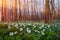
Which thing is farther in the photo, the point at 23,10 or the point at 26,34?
the point at 23,10

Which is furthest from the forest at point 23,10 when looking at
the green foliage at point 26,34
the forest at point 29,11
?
the green foliage at point 26,34

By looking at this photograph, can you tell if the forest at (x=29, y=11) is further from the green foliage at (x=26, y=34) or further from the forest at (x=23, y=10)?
the green foliage at (x=26, y=34)

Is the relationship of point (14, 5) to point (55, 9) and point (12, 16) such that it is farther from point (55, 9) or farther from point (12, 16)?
point (55, 9)

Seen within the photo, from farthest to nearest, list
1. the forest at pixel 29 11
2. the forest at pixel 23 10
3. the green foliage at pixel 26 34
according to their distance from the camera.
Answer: the forest at pixel 23 10
the forest at pixel 29 11
the green foliage at pixel 26 34

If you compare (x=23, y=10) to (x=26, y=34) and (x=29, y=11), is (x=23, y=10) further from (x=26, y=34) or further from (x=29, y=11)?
(x=26, y=34)

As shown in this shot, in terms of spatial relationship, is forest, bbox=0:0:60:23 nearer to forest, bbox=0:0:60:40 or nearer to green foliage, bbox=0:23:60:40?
forest, bbox=0:0:60:40

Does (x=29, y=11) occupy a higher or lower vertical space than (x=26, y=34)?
higher

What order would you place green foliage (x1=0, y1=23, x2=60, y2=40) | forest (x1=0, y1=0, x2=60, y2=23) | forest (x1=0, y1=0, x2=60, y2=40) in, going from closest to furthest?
green foliage (x1=0, y1=23, x2=60, y2=40) < forest (x1=0, y1=0, x2=60, y2=40) < forest (x1=0, y1=0, x2=60, y2=23)

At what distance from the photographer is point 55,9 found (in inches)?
206

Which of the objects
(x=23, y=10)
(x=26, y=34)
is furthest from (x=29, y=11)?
(x=26, y=34)

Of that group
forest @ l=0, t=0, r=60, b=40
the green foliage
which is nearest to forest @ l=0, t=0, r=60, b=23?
forest @ l=0, t=0, r=60, b=40

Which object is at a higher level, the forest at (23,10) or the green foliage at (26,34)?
the forest at (23,10)

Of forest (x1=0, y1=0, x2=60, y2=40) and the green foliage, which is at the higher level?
forest (x1=0, y1=0, x2=60, y2=40)

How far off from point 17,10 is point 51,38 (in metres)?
2.78
